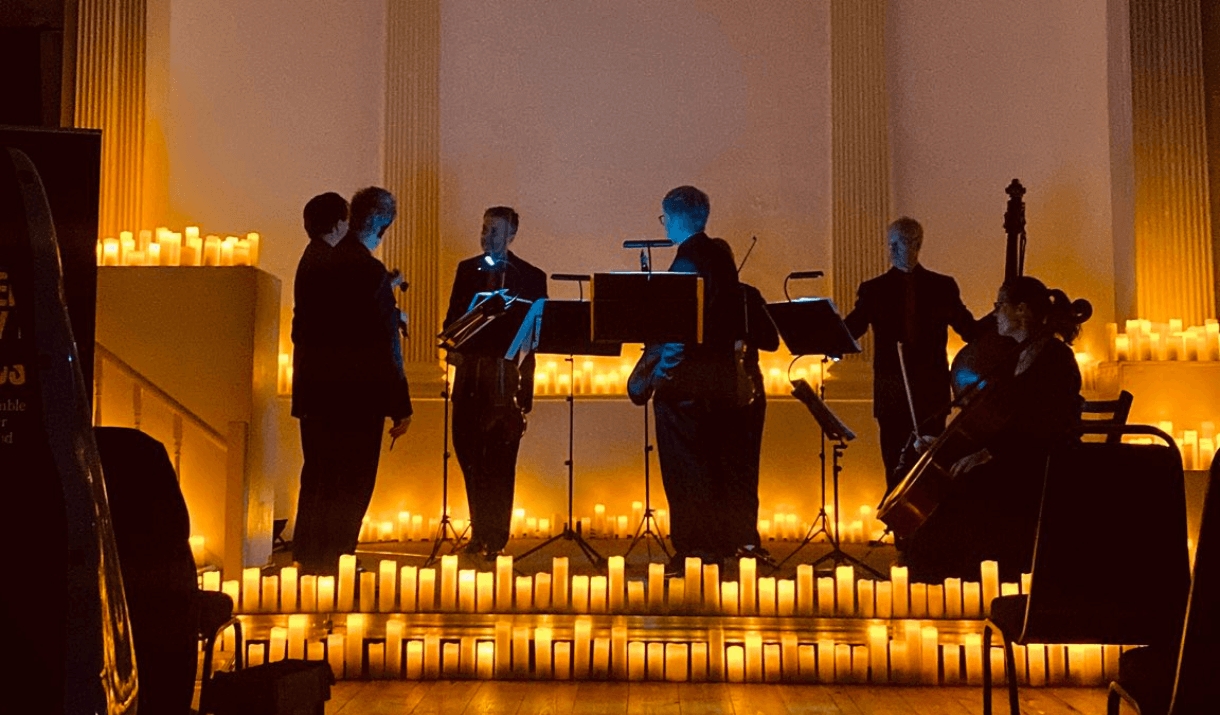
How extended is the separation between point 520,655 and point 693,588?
74cm

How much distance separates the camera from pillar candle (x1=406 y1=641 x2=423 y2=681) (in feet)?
14.4

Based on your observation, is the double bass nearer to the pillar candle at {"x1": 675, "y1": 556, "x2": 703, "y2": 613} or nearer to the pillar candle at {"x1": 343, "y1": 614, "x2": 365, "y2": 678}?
the pillar candle at {"x1": 675, "y1": 556, "x2": 703, "y2": 613}

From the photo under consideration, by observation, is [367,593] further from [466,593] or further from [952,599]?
[952,599]

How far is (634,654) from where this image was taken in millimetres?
4375

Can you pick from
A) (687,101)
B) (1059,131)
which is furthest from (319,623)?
(1059,131)

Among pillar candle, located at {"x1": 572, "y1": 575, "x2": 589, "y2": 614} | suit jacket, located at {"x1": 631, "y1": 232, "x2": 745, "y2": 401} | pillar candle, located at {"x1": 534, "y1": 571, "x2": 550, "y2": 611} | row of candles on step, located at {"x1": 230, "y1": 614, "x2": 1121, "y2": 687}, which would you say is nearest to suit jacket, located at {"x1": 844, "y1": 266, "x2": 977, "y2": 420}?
suit jacket, located at {"x1": 631, "y1": 232, "x2": 745, "y2": 401}

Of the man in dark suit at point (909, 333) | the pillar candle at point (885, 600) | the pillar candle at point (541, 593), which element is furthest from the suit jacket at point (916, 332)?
the pillar candle at point (541, 593)

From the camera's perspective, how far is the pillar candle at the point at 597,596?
4453mm

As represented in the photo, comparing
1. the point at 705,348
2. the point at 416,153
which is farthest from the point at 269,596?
the point at 416,153

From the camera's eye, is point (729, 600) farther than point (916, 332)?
No

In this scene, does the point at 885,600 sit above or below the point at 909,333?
below

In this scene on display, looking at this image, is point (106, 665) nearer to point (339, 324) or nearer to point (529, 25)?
point (339, 324)

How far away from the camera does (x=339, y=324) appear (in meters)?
4.63

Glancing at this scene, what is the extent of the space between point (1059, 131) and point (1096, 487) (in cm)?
538
